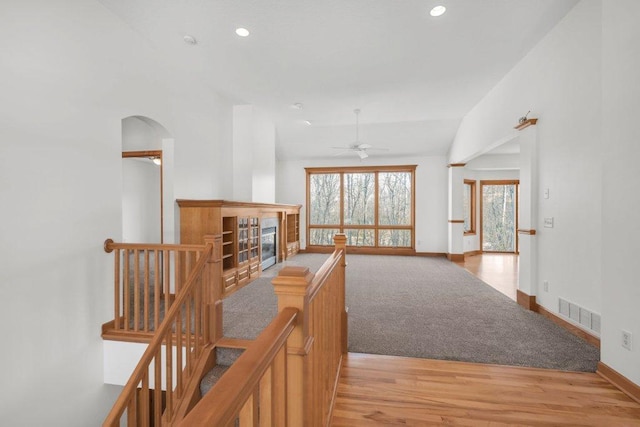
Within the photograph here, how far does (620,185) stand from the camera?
2.11 m

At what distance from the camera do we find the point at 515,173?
836cm

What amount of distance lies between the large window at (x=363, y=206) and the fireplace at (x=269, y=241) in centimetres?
206

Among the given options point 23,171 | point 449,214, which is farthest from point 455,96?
point 23,171

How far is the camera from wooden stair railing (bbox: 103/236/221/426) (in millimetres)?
2031

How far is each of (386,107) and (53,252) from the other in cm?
524

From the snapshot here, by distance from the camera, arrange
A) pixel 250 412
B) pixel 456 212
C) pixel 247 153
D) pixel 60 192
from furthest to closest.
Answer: pixel 456 212 < pixel 247 153 < pixel 60 192 < pixel 250 412

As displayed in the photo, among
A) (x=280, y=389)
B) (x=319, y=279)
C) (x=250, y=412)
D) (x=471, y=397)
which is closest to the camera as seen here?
(x=250, y=412)

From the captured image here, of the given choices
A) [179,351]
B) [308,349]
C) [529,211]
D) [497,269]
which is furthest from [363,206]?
[308,349]

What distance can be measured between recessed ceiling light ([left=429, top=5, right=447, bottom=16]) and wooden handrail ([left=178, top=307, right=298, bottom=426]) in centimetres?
305

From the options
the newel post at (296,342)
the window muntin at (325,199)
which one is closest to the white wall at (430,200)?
the window muntin at (325,199)

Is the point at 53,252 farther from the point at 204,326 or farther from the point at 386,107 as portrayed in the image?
the point at 386,107

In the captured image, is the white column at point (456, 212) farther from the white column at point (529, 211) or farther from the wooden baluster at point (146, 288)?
the wooden baluster at point (146, 288)

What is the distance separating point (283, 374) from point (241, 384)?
0.39m

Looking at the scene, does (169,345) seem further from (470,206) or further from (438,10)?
(470,206)
